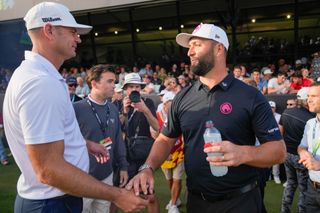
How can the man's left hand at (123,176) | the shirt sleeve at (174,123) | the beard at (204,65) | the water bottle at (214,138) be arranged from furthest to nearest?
Result: the man's left hand at (123,176)
the shirt sleeve at (174,123)
the beard at (204,65)
the water bottle at (214,138)

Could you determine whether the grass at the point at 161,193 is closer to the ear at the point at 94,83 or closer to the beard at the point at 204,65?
the ear at the point at 94,83

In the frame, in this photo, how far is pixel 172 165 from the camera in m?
5.61

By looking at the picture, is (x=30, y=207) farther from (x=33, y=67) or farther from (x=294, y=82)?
(x=294, y=82)

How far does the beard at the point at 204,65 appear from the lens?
2.89 m

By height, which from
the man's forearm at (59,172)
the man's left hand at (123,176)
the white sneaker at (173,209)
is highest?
the man's forearm at (59,172)

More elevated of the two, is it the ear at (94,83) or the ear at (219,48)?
the ear at (219,48)

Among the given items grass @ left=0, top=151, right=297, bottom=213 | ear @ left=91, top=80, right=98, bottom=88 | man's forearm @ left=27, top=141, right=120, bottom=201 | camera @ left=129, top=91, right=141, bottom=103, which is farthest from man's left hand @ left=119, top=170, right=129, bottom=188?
man's forearm @ left=27, top=141, right=120, bottom=201

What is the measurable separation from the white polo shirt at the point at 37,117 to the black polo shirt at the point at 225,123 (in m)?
0.88

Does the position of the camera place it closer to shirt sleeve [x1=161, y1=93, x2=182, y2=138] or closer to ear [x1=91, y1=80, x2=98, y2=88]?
ear [x1=91, y1=80, x2=98, y2=88]

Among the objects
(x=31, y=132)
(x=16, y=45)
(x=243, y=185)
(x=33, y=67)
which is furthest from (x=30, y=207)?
(x=16, y=45)

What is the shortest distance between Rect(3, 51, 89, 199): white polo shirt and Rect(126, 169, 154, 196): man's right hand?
0.33 meters

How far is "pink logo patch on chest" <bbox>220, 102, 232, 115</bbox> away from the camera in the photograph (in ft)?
8.96

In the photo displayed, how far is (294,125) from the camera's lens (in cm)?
512

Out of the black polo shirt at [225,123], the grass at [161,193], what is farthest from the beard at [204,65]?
the grass at [161,193]
